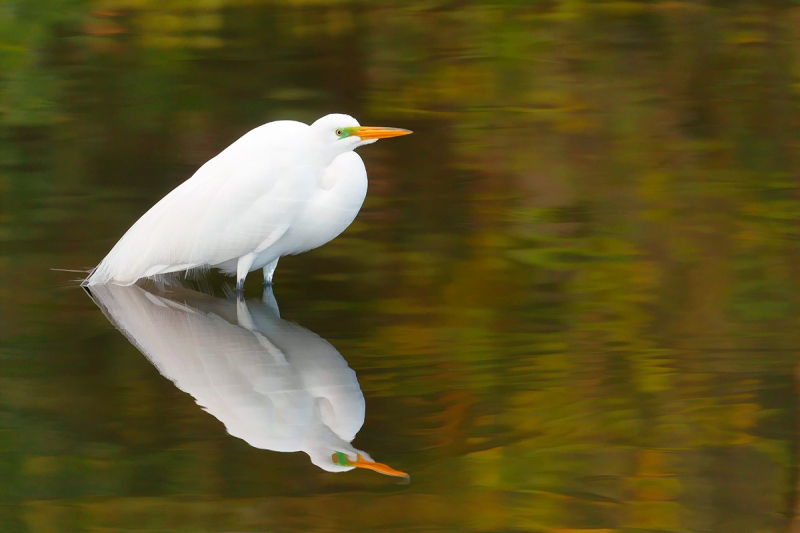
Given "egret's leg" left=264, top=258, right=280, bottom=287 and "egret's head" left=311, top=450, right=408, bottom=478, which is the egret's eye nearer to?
"egret's head" left=311, top=450, right=408, bottom=478

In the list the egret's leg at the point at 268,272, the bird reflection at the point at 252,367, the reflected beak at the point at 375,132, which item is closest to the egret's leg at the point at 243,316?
the bird reflection at the point at 252,367

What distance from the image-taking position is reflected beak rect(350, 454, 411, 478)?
2.70 metres

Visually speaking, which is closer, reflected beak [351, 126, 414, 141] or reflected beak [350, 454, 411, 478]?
reflected beak [350, 454, 411, 478]

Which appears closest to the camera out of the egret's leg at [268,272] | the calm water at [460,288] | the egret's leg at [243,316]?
the calm water at [460,288]

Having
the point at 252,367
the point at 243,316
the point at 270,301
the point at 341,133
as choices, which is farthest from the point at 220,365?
the point at 341,133

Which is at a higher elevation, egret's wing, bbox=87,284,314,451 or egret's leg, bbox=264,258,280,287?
egret's leg, bbox=264,258,280,287

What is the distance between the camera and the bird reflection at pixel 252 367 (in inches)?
115

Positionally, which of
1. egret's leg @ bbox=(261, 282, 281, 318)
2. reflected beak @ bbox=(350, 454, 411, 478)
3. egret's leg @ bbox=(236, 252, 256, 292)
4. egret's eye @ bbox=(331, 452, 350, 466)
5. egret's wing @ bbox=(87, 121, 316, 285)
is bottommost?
reflected beak @ bbox=(350, 454, 411, 478)

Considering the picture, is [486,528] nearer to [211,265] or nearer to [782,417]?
[782,417]

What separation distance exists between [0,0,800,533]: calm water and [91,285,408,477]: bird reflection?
0.09ft

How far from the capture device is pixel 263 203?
13.1 feet

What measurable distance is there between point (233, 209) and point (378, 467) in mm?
1580

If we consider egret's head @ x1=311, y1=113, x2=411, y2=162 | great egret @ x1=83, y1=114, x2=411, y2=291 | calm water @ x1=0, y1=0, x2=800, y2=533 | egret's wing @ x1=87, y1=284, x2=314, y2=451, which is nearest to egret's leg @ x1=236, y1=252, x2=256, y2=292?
great egret @ x1=83, y1=114, x2=411, y2=291

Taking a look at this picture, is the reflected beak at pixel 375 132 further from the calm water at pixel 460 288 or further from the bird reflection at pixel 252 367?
the bird reflection at pixel 252 367
